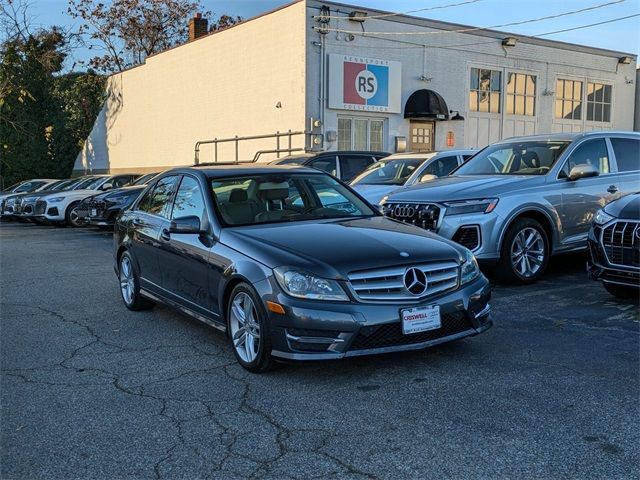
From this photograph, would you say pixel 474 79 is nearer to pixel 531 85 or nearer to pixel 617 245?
pixel 531 85

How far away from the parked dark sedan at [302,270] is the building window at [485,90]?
18.5 metres

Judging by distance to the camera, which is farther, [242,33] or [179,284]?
[242,33]

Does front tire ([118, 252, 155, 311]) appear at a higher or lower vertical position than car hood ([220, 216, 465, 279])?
lower

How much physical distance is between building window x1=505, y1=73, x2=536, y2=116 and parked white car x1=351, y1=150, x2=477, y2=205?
14287 mm

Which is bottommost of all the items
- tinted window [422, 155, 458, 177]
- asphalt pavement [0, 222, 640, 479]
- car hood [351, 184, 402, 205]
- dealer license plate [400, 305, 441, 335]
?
asphalt pavement [0, 222, 640, 479]

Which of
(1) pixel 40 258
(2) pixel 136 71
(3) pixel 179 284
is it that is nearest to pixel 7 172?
(2) pixel 136 71

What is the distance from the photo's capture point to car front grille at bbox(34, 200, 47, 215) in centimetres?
1823

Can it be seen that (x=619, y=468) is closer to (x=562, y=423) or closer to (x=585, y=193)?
(x=562, y=423)

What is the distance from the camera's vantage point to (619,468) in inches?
124

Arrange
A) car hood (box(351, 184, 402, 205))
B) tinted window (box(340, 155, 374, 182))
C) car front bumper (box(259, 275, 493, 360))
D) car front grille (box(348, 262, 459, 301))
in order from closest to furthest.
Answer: car front bumper (box(259, 275, 493, 360)), car front grille (box(348, 262, 459, 301)), car hood (box(351, 184, 402, 205)), tinted window (box(340, 155, 374, 182))

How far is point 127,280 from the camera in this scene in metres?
7.04

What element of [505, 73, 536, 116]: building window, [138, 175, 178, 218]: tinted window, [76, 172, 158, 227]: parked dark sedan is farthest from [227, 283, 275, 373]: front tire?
[505, 73, 536, 116]: building window

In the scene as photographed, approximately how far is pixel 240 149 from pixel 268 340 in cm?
1921

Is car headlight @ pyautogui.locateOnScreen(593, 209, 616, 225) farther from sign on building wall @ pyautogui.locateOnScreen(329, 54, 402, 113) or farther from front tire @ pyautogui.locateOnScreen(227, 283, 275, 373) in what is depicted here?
sign on building wall @ pyautogui.locateOnScreen(329, 54, 402, 113)
